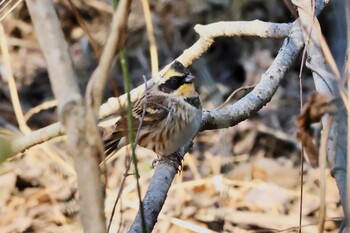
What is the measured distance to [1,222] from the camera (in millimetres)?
4203

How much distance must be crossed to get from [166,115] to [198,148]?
2.37 metres

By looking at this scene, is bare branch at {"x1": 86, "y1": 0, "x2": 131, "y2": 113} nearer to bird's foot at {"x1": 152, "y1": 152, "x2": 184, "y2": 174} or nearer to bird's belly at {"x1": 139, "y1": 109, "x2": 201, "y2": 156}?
bird's foot at {"x1": 152, "y1": 152, "x2": 184, "y2": 174}

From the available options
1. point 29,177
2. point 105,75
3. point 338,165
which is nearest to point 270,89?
point 338,165

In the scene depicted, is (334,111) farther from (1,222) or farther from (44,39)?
(1,222)

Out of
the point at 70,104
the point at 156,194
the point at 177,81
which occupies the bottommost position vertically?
the point at 156,194

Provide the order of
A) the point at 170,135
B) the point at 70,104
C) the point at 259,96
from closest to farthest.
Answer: the point at 70,104, the point at 259,96, the point at 170,135

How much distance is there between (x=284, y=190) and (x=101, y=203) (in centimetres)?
350

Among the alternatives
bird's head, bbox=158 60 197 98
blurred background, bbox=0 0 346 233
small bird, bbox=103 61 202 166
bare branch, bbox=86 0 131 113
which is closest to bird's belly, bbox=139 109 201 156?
small bird, bbox=103 61 202 166

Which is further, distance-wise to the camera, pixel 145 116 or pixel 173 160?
pixel 145 116

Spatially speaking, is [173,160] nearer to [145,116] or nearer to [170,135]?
[170,135]

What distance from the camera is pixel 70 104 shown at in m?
1.32

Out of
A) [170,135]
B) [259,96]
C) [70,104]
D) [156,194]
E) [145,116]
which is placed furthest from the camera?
[145,116]

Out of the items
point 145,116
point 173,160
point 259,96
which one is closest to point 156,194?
point 173,160

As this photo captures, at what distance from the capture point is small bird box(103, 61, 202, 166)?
3.16 m
